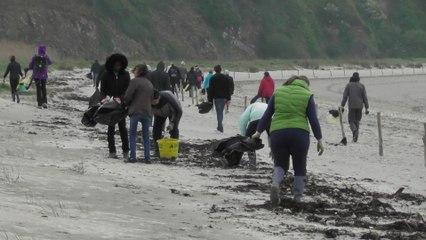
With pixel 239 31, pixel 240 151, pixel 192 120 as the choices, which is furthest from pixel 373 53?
pixel 240 151

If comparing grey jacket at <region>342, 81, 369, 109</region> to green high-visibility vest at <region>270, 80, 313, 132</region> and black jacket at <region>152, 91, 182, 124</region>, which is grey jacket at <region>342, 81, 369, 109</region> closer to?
black jacket at <region>152, 91, 182, 124</region>

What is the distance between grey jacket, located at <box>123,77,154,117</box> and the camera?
13.3 m

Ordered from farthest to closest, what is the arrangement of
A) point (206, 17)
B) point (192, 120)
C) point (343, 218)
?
point (206, 17), point (192, 120), point (343, 218)

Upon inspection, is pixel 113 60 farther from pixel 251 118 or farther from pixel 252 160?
pixel 252 160

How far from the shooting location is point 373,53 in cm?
10338

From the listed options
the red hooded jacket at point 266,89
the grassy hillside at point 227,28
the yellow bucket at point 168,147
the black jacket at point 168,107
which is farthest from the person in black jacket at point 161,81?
the grassy hillside at point 227,28

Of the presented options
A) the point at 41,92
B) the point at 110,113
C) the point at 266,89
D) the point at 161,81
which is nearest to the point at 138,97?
the point at 110,113

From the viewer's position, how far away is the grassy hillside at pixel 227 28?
245ft

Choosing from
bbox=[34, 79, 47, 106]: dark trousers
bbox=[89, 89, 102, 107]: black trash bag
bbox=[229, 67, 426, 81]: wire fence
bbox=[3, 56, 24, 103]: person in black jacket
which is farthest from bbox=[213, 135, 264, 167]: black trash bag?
bbox=[229, 67, 426, 81]: wire fence

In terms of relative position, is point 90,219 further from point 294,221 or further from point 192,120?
point 192,120

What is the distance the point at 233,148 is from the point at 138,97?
1.61 meters

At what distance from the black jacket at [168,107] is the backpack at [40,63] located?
8755 millimetres

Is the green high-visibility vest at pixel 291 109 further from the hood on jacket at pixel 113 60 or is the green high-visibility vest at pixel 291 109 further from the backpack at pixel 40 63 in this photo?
the backpack at pixel 40 63

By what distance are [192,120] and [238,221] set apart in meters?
16.1
